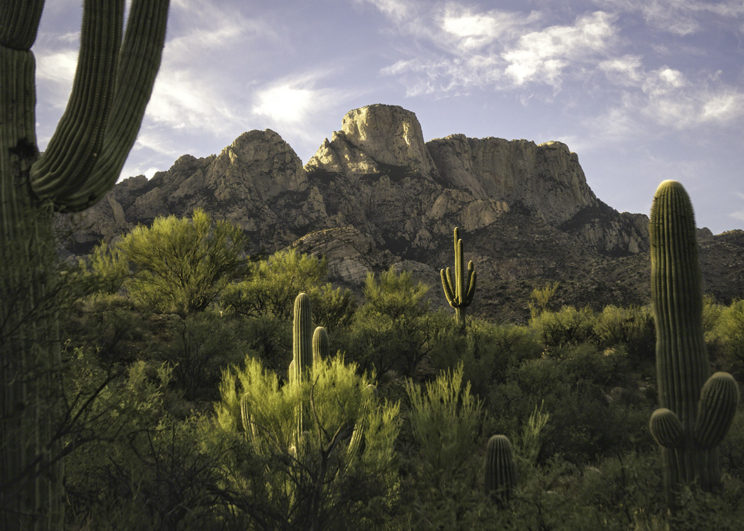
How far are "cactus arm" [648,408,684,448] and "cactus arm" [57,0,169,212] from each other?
618 cm

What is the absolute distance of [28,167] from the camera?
11.3 feet

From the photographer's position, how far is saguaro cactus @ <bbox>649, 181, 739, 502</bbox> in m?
5.16

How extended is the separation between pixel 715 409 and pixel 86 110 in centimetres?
693

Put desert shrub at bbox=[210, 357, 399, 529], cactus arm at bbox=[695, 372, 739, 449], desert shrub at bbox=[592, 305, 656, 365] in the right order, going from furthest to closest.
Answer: desert shrub at bbox=[592, 305, 656, 365], cactus arm at bbox=[695, 372, 739, 449], desert shrub at bbox=[210, 357, 399, 529]

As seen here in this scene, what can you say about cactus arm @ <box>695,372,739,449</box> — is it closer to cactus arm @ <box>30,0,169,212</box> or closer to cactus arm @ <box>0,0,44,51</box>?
cactus arm @ <box>30,0,169,212</box>

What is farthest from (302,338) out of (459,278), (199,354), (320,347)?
(459,278)

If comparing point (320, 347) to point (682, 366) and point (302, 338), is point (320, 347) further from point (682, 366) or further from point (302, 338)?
point (682, 366)

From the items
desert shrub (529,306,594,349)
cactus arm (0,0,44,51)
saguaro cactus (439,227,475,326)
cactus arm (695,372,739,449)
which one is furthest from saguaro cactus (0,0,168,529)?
desert shrub (529,306,594,349)

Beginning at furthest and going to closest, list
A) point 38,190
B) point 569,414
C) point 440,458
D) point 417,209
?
point 417,209 < point 569,414 < point 440,458 < point 38,190

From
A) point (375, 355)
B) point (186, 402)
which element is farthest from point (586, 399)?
point (186, 402)

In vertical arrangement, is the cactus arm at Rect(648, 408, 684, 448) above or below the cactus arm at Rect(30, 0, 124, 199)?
below

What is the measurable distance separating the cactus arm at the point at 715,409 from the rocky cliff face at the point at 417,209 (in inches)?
967

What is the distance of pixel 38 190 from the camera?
3.40 m

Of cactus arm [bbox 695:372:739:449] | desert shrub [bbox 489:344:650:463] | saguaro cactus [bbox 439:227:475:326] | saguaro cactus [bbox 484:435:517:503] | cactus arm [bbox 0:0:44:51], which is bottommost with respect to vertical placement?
desert shrub [bbox 489:344:650:463]
